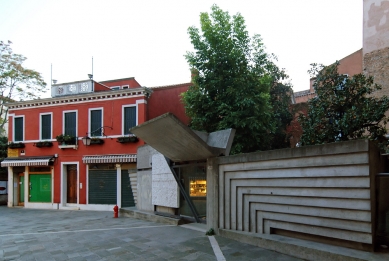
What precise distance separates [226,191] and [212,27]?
1043cm

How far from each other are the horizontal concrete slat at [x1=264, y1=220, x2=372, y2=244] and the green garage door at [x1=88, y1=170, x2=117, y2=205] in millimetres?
14631

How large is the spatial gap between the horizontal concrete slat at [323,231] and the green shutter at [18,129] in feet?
69.6

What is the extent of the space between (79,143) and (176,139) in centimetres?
1440

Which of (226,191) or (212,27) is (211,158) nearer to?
(226,191)

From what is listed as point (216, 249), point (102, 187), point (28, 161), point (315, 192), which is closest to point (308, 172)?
point (315, 192)

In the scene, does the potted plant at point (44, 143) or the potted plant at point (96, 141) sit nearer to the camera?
the potted plant at point (96, 141)

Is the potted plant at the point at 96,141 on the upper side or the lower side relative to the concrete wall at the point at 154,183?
upper

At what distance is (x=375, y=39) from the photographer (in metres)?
15.2

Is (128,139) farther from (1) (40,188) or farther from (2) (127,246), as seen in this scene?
(2) (127,246)

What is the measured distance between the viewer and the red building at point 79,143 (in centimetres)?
1966

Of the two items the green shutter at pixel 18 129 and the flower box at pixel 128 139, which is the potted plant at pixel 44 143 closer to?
the green shutter at pixel 18 129

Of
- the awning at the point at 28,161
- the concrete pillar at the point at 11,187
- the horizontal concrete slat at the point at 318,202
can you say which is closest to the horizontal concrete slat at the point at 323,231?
the horizontal concrete slat at the point at 318,202

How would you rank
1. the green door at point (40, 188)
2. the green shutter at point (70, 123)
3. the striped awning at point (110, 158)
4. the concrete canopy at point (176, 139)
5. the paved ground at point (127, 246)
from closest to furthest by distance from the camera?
the paved ground at point (127, 246)
the concrete canopy at point (176, 139)
the striped awning at point (110, 158)
the green shutter at point (70, 123)
the green door at point (40, 188)

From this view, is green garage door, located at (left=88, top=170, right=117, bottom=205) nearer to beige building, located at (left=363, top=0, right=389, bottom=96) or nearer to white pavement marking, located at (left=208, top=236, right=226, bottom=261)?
white pavement marking, located at (left=208, top=236, right=226, bottom=261)
